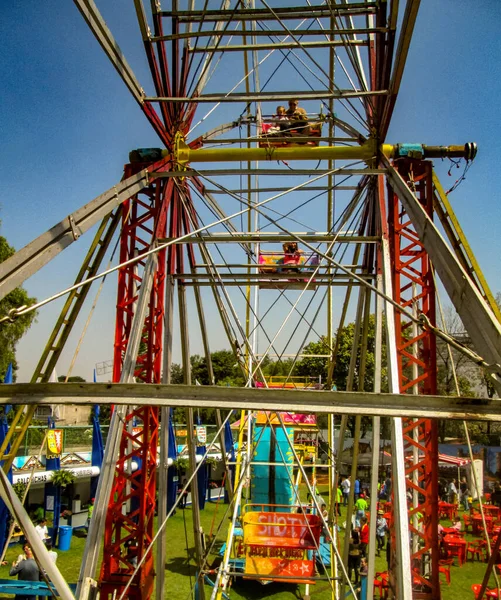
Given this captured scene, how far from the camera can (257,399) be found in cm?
337

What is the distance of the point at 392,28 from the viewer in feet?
21.7

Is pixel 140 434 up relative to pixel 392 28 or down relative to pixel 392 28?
down

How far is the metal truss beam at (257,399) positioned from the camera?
3.26m

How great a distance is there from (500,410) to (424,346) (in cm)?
402

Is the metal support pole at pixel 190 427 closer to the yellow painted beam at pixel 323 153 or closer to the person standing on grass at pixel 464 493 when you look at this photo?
the yellow painted beam at pixel 323 153

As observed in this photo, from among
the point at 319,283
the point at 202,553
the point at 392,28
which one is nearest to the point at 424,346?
the point at 319,283

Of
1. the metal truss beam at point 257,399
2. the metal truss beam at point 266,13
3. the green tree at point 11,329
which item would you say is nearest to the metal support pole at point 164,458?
the metal truss beam at point 257,399

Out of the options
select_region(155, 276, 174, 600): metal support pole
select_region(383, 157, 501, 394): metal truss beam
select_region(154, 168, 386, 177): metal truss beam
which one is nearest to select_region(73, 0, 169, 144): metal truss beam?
select_region(154, 168, 386, 177): metal truss beam

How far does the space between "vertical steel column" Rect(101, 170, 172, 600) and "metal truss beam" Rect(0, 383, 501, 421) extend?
3.88 meters

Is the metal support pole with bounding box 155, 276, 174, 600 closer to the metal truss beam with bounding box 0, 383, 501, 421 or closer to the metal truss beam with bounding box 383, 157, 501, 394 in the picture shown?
the metal truss beam with bounding box 0, 383, 501, 421

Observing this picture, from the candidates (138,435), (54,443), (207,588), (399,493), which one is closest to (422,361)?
(399,493)

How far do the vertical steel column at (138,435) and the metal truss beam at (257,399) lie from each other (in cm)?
388

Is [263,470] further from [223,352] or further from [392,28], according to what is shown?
[223,352]

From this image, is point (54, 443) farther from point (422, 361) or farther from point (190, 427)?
point (422, 361)
